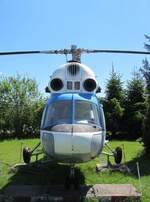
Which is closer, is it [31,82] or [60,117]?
[60,117]

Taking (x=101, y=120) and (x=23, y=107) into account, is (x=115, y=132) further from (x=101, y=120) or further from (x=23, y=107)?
(x=101, y=120)

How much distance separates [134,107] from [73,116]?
58.8 ft

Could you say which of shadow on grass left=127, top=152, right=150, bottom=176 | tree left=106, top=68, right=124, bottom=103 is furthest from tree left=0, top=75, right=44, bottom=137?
shadow on grass left=127, top=152, right=150, bottom=176

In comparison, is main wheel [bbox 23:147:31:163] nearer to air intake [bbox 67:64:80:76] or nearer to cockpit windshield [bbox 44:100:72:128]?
cockpit windshield [bbox 44:100:72:128]

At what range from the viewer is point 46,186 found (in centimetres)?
938

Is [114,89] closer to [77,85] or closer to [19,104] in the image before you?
[19,104]

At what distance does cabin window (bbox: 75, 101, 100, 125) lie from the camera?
29.8ft

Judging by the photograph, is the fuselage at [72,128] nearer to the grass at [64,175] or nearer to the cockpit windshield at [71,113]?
the cockpit windshield at [71,113]

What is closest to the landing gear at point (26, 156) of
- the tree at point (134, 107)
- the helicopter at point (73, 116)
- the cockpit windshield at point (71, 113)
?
the helicopter at point (73, 116)

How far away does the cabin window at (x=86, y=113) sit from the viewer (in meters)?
9.09

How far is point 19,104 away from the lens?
34.5m

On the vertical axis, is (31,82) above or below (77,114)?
above

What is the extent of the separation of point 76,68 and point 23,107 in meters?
24.1

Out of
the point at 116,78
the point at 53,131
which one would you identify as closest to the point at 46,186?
the point at 53,131
